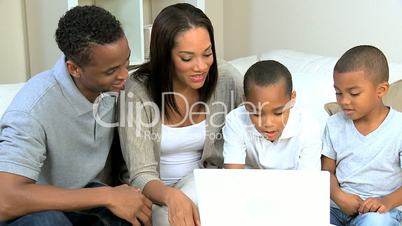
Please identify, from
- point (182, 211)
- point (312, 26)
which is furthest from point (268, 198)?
point (312, 26)

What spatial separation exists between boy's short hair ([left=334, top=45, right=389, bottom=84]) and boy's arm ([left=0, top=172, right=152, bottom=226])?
62cm

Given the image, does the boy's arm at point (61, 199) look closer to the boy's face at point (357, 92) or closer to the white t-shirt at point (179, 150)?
the white t-shirt at point (179, 150)

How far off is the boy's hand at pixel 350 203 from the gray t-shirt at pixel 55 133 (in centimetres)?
64

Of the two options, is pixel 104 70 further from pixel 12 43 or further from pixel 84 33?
pixel 12 43

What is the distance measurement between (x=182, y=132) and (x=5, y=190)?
1.79ft

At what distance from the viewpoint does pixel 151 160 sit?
140 centimetres

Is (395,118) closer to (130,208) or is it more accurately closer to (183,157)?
(183,157)

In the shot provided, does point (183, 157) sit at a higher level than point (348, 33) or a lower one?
lower

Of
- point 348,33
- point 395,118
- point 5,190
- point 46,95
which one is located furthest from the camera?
point 348,33

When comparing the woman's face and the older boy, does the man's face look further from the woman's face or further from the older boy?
the woman's face

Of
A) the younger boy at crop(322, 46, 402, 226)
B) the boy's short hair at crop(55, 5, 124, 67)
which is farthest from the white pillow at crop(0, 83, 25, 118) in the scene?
the younger boy at crop(322, 46, 402, 226)

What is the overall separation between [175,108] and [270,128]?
31cm

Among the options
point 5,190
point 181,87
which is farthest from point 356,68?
point 5,190

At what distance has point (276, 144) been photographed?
4.50 ft
